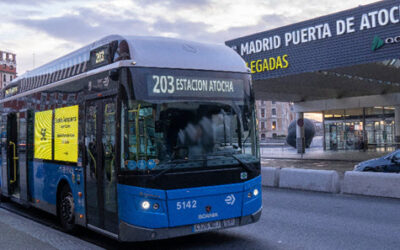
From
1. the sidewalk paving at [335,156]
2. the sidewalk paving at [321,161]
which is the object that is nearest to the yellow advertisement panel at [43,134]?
the sidewalk paving at [321,161]

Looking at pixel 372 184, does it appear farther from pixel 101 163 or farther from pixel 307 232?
pixel 101 163

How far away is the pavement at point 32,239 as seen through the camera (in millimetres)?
6022

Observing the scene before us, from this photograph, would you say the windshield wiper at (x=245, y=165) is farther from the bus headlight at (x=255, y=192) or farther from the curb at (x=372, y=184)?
the curb at (x=372, y=184)

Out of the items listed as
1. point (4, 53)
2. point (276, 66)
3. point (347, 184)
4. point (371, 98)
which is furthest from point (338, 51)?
point (4, 53)

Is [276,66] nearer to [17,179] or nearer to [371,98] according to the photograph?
[371,98]

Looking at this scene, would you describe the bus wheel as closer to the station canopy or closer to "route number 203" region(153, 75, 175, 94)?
"route number 203" region(153, 75, 175, 94)

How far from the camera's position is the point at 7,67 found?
5049 inches

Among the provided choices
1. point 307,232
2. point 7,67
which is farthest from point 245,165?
point 7,67

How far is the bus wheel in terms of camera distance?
24.5 ft

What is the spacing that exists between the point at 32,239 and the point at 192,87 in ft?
10.6

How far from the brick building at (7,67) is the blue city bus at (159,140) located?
12930 centimetres

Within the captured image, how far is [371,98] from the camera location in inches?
1307

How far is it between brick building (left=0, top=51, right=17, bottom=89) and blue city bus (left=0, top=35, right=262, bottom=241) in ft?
424

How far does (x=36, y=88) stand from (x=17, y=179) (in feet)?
7.76
